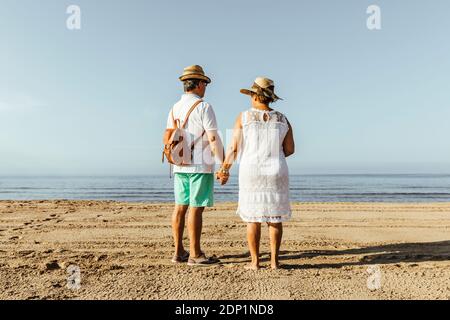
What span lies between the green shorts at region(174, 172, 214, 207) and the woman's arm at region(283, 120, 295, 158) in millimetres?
886

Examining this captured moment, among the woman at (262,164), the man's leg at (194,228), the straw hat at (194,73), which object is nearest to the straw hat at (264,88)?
the woman at (262,164)

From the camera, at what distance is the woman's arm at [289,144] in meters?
3.62

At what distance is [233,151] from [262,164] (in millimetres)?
349

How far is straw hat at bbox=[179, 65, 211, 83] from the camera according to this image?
3941 mm

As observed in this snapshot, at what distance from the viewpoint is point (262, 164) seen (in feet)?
11.4

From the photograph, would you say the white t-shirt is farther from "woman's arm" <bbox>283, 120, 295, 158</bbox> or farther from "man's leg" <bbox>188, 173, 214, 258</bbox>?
"woman's arm" <bbox>283, 120, 295, 158</bbox>

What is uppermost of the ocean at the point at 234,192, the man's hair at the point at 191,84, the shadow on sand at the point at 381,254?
the man's hair at the point at 191,84

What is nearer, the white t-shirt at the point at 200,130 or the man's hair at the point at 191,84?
the white t-shirt at the point at 200,130

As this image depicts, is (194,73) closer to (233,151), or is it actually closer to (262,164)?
(233,151)

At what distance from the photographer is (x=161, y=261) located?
408 centimetres

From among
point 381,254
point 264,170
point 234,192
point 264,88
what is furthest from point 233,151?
point 234,192

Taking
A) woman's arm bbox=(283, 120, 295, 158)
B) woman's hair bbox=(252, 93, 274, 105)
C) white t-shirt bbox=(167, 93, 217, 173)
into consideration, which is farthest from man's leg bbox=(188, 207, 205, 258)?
woman's hair bbox=(252, 93, 274, 105)

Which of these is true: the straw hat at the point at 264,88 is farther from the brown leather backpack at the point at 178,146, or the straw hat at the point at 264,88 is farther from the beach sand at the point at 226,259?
the beach sand at the point at 226,259
